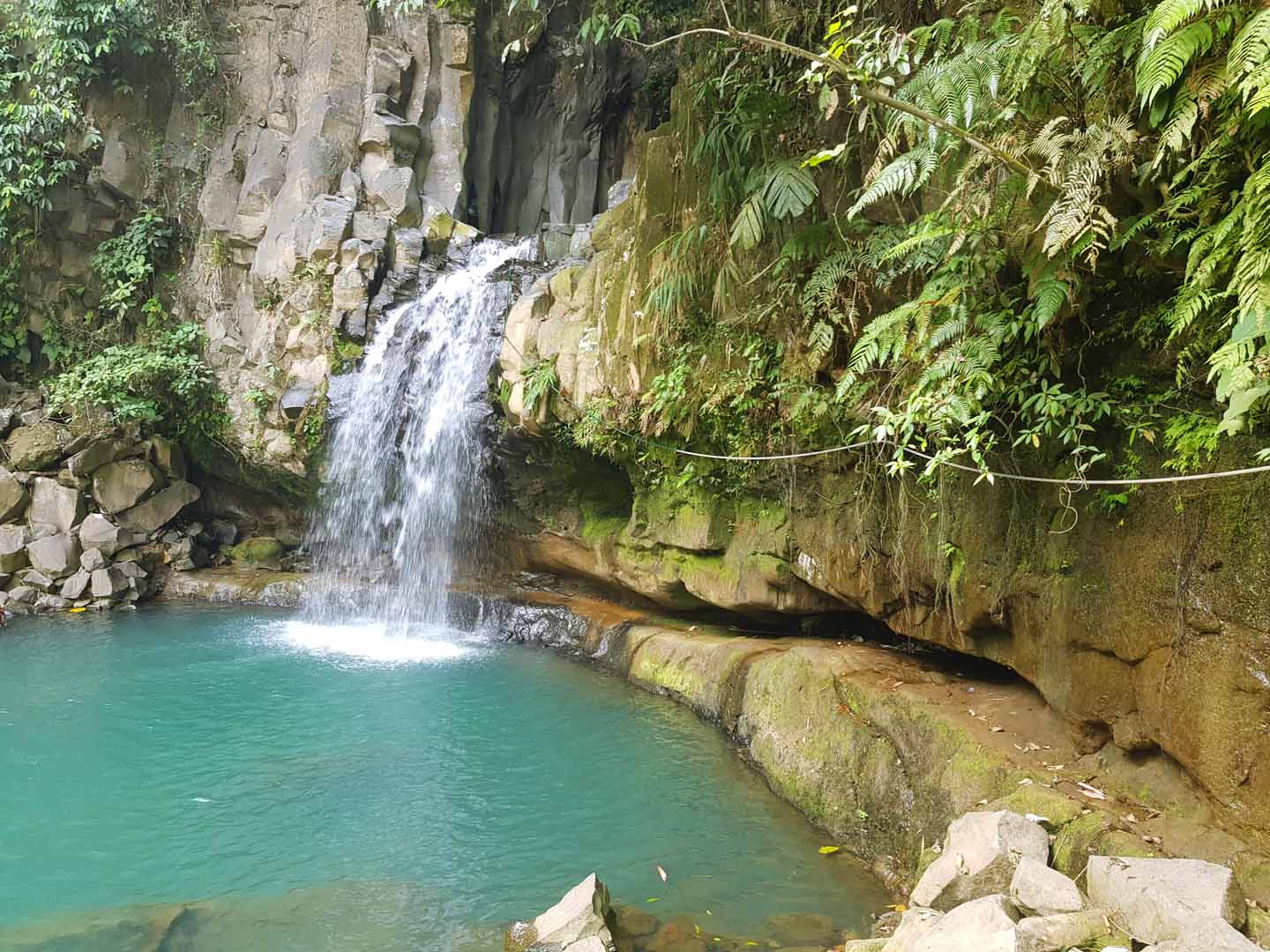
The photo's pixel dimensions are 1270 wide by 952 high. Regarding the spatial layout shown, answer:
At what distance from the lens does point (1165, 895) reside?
3.02 meters

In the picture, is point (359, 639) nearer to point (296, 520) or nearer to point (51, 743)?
point (51, 743)

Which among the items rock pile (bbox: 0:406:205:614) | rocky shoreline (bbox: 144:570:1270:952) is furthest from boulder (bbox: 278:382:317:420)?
rocky shoreline (bbox: 144:570:1270:952)

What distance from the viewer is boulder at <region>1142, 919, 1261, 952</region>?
2760 millimetres

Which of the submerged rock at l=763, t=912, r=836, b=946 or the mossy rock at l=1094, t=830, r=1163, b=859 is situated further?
the submerged rock at l=763, t=912, r=836, b=946

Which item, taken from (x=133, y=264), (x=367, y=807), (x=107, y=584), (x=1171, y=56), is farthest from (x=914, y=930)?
(x=133, y=264)

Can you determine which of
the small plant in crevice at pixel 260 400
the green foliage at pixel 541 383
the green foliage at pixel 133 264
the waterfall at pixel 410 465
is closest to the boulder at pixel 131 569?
the waterfall at pixel 410 465

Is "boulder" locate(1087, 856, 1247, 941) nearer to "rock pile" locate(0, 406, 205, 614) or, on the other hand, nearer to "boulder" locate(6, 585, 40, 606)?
"rock pile" locate(0, 406, 205, 614)

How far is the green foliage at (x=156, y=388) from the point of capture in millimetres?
11750

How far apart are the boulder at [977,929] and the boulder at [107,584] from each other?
11.5 metres

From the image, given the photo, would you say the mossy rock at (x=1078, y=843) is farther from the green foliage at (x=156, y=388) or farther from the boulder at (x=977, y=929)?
the green foliage at (x=156, y=388)

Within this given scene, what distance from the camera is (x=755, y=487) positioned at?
7398 mm

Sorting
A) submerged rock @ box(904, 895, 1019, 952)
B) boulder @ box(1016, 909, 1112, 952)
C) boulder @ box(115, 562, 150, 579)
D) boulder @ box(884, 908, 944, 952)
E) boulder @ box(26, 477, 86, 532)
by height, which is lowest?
boulder @ box(115, 562, 150, 579)

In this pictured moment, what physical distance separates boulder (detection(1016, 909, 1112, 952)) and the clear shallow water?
1.42 meters

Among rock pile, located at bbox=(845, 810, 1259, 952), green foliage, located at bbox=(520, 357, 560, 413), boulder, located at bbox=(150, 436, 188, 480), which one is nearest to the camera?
rock pile, located at bbox=(845, 810, 1259, 952)
